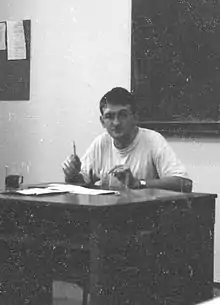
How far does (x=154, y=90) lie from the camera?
2777 mm

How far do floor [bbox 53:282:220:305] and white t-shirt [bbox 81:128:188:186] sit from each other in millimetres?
467

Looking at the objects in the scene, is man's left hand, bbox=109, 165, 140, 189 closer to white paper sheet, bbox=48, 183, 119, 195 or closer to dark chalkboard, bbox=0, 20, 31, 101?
white paper sheet, bbox=48, 183, 119, 195

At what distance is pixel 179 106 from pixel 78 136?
1.99 ft

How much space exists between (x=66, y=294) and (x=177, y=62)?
132cm

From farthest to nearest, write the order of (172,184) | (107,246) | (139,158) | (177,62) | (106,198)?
(177,62) < (139,158) < (172,184) < (106,198) < (107,246)

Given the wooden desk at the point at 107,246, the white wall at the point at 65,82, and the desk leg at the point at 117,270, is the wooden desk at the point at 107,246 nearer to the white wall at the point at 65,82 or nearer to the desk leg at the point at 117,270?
the desk leg at the point at 117,270

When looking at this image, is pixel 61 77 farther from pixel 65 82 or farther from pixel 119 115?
pixel 119 115

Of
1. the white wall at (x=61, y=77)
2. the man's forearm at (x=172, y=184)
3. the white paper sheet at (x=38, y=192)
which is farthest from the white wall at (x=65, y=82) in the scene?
the white paper sheet at (x=38, y=192)

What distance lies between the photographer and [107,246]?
1.57 m

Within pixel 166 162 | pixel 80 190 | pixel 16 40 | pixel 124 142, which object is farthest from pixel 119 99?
pixel 16 40

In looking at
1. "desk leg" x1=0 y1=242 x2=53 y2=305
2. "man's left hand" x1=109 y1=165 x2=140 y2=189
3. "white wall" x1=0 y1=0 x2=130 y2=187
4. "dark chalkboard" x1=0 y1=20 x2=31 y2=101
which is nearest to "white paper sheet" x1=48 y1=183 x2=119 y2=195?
"man's left hand" x1=109 y1=165 x2=140 y2=189

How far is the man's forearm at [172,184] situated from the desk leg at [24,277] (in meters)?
0.48

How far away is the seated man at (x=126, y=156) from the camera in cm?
204

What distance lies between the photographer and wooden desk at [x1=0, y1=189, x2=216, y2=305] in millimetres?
1568
